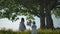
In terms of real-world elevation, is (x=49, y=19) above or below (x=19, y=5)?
below

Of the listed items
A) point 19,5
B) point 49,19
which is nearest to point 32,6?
point 19,5

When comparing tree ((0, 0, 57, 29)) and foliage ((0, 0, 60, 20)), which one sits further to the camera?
tree ((0, 0, 57, 29))

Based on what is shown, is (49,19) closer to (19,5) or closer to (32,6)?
(32,6)

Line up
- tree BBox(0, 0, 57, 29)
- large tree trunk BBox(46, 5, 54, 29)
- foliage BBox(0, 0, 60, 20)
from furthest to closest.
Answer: large tree trunk BBox(46, 5, 54, 29) → tree BBox(0, 0, 57, 29) → foliage BBox(0, 0, 60, 20)

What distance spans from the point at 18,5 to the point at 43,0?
3325 mm

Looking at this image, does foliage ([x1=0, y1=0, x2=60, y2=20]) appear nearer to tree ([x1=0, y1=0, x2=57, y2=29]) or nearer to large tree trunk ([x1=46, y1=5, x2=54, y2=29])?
tree ([x1=0, y1=0, x2=57, y2=29])

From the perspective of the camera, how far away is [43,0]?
27.8 metres

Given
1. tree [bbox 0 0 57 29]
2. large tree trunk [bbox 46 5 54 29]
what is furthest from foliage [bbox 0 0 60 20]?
large tree trunk [bbox 46 5 54 29]

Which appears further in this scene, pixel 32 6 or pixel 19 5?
pixel 32 6

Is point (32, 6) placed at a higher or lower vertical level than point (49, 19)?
higher

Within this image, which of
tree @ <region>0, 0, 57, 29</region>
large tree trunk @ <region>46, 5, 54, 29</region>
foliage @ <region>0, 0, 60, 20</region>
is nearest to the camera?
foliage @ <region>0, 0, 60, 20</region>

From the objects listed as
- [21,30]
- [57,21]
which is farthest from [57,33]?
[57,21]

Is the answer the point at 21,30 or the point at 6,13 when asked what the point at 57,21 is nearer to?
the point at 6,13

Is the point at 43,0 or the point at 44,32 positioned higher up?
the point at 43,0
